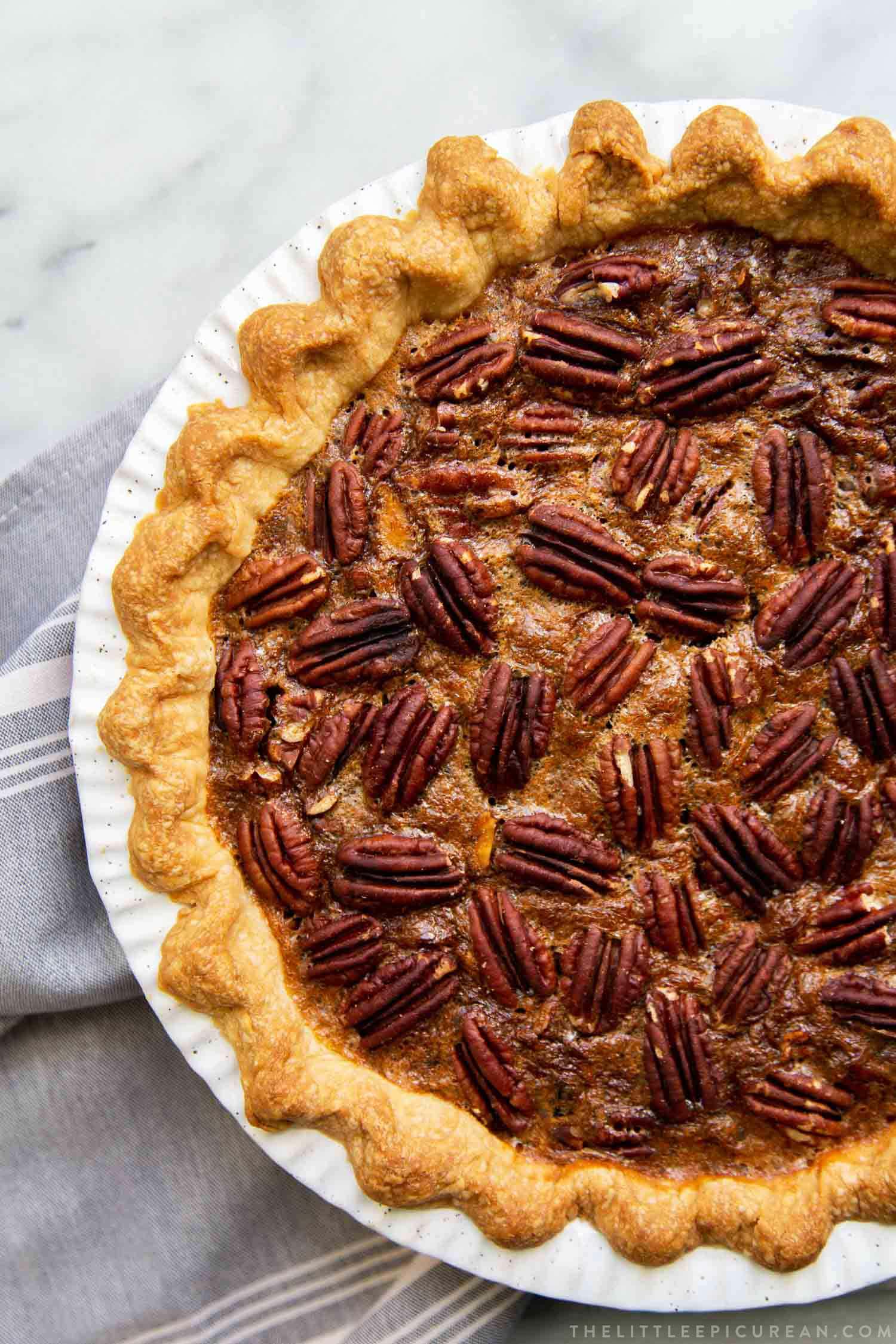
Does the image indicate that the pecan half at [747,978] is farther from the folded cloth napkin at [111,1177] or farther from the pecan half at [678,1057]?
the folded cloth napkin at [111,1177]

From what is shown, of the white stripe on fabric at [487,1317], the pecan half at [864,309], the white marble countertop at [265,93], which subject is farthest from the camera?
the white marble countertop at [265,93]

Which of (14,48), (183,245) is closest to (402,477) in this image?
(183,245)

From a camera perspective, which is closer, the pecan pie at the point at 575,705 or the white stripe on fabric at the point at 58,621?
the pecan pie at the point at 575,705

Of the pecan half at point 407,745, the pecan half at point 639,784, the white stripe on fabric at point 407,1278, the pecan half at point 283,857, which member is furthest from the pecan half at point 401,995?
the white stripe on fabric at point 407,1278

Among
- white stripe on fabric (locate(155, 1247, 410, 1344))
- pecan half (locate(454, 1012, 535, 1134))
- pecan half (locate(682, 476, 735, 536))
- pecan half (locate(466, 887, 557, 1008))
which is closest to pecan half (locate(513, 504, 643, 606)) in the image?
pecan half (locate(682, 476, 735, 536))

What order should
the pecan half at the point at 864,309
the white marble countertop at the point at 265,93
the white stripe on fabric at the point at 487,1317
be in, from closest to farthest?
the pecan half at the point at 864,309, the white stripe on fabric at the point at 487,1317, the white marble countertop at the point at 265,93

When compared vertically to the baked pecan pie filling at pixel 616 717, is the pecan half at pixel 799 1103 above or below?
below

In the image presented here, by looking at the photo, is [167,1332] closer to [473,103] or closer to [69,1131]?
[69,1131]
